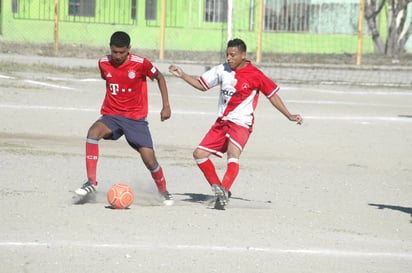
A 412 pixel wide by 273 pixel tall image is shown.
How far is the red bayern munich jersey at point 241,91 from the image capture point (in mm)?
11297

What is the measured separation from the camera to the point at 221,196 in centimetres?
1089

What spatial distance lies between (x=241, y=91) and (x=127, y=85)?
119 centimetres

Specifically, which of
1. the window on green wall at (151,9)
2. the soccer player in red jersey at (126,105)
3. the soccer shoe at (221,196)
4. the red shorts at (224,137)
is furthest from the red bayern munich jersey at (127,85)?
the window on green wall at (151,9)

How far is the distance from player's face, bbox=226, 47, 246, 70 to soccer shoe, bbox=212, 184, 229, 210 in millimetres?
1314

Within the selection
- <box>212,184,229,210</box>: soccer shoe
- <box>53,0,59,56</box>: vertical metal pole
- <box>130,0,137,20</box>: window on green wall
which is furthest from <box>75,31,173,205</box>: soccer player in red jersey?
<box>130,0,137,20</box>: window on green wall

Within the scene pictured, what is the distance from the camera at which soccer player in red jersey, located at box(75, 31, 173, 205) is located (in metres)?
11.2

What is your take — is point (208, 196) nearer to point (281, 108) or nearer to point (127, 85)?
point (281, 108)

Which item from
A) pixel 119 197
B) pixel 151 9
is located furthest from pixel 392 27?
pixel 119 197

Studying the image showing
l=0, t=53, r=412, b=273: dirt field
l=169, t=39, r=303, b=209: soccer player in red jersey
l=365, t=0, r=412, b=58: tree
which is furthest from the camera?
l=365, t=0, r=412, b=58: tree

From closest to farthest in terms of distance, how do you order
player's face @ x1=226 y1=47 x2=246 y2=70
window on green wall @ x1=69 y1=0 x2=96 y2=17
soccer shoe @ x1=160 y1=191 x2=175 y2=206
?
1. player's face @ x1=226 y1=47 x2=246 y2=70
2. soccer shoe @ x1=160 y1=191 x2=175 y2=206
3. window on green wall @ x1=69 y1=0 x2=96 y2=17

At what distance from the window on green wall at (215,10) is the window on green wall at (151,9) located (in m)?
1.68

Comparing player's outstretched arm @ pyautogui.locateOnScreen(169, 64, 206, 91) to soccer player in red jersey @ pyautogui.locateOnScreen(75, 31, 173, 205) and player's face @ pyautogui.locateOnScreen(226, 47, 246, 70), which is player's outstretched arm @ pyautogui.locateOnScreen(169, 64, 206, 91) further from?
player's face @ pyautogui.locateOnScreen(226, 47, 246, 70)

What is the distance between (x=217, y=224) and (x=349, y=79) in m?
19.4

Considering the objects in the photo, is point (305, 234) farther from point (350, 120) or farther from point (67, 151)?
point (350, 120)
